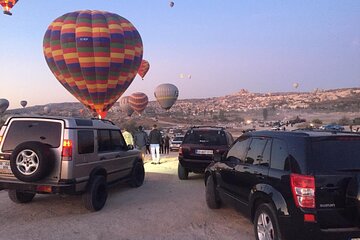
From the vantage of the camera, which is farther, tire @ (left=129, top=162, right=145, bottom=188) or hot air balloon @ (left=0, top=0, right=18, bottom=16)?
hot air balloon @ (left=0, top=0, right=18, bottom=16)

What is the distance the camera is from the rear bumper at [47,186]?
7.23m

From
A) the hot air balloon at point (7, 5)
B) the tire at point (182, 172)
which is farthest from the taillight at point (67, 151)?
the hot air balloon at point (7, 5)

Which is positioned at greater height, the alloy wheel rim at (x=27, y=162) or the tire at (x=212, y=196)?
the alloy wheel rim at (x=27, y=162)

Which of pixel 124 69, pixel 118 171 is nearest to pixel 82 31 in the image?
pixel 124 69

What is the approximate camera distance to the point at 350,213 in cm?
461

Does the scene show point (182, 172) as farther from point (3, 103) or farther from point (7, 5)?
point (3, 103)

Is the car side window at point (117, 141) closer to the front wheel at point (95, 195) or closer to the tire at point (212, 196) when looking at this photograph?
the front wheel at point (95, 195)

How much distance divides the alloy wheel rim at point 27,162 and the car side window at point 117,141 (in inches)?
98.8

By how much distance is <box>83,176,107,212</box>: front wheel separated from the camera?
25.9 feet

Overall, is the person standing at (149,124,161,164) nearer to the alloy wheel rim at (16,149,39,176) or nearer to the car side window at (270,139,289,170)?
the alloy wheel rim at (16,149,39,176)

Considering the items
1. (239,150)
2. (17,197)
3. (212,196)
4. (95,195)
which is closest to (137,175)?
(95,195)

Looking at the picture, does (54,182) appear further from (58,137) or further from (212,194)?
(212,194)

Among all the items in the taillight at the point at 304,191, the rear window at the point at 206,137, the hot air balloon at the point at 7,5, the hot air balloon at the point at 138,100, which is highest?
the hot air balloon at the point at 7,5

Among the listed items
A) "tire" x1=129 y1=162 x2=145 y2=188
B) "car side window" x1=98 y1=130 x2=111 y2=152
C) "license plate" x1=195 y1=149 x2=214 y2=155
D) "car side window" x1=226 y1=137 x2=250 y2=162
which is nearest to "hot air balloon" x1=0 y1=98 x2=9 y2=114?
"tire" x1=129 y1=162 x2=145 y2=188
